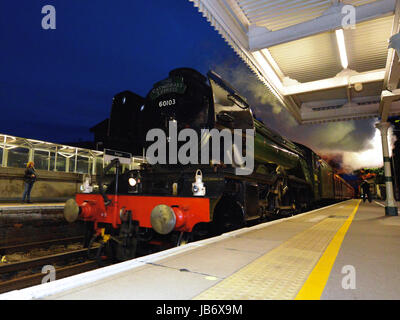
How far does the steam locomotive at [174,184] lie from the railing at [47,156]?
4.84m

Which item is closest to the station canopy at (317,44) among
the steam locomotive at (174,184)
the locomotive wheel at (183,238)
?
the steam locomotive at (174,184)

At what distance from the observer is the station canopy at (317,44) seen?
13.8 feet

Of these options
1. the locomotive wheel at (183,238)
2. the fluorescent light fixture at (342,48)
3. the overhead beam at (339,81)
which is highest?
the fluorescent light fixture at (342,48)

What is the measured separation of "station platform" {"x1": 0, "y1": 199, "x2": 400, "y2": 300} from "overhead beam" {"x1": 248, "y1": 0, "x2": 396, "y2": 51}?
358 cm

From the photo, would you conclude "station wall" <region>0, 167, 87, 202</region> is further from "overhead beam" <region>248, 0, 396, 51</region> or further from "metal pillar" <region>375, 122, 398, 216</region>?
"metal pillar" <region>375, 122, 398, 216</region>

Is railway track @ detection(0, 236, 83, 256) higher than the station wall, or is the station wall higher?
the station wall

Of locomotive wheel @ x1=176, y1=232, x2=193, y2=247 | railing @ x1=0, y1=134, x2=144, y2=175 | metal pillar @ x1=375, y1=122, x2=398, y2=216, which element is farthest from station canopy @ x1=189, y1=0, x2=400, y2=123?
railing @ x1=0, y1=134, x2=144, y2=175

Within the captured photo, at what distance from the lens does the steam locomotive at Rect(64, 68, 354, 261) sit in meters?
3.42

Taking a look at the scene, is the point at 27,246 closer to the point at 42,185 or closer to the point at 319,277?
the point at 319,277

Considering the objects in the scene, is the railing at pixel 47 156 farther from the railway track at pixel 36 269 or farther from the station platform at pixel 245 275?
the station platform at pixel 245 275

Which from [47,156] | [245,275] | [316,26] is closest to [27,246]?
[245,275]

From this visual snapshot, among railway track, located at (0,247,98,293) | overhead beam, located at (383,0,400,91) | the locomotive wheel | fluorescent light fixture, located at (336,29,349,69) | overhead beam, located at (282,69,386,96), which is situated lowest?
railway track, located at (0,247,98,293)
